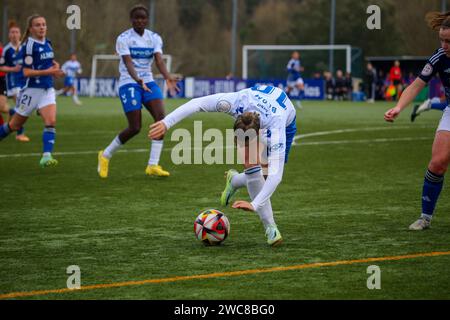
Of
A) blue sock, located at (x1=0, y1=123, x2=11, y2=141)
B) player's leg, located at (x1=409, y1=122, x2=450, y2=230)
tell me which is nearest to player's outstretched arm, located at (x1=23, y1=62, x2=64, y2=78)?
blue sock, located at (x1=0, y1=123, x2=11, y2=141)

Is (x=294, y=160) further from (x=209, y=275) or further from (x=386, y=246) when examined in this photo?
(x=209, y=275)

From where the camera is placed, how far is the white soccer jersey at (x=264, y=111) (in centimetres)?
786

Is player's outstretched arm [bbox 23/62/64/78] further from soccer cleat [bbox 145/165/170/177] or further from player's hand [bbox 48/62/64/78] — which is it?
soccer cleat [bbox 145/165/170/177]

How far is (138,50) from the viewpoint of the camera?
13922 millimetres

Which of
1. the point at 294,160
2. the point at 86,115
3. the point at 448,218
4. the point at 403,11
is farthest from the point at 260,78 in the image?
the point at 448,218

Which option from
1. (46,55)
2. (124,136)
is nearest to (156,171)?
(124,136)

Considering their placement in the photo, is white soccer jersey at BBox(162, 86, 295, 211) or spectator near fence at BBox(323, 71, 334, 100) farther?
spectator near fence at BBox(323, 71, 334, 100)

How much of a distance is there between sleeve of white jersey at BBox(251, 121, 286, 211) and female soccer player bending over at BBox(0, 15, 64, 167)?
689 centimetres

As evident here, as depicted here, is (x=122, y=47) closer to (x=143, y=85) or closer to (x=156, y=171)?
(x=143, y=85)

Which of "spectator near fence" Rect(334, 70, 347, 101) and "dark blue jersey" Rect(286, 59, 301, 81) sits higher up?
"dark blue jersey" Rect(286, 59, 301, 81)

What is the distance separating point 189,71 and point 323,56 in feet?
56.6

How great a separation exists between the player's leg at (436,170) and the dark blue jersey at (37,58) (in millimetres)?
7500

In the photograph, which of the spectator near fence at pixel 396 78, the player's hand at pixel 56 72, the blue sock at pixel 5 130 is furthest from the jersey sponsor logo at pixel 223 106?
the spectator near fence at pixel 396 78

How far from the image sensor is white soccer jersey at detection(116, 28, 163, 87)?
13781 millimetres
